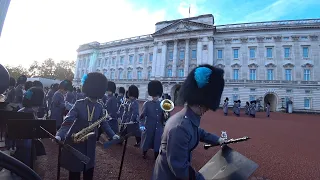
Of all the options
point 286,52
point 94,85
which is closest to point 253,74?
point 286,52

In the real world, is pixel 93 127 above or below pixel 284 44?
below

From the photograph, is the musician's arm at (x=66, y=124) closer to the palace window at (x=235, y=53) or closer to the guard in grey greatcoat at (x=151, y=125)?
the guard in grey greatcoat at (x=151, y=125)

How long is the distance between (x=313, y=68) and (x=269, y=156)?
1168 inches

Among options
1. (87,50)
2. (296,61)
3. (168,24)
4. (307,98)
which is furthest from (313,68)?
(87,50)

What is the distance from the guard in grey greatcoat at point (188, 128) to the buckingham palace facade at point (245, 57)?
3026cm

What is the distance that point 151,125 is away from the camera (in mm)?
5410

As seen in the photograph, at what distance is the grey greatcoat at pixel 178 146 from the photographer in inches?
67.3

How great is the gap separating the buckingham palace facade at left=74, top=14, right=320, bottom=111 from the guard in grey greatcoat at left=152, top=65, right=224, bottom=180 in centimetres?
3026

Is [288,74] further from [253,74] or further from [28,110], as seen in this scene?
[28,110]

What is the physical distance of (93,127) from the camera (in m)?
2.99

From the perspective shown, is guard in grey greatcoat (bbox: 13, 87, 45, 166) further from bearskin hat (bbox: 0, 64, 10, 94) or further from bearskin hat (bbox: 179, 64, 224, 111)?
bearskin hat (bbox: 179, 64, 224, 111)

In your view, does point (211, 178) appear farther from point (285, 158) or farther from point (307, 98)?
point (307, 98)

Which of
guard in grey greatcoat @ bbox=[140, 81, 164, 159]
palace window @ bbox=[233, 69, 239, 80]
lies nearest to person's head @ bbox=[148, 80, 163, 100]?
guard in grey greatcoat @ bbox=[140, 81, 164, 159]

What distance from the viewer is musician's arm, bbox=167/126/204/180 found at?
169cm
